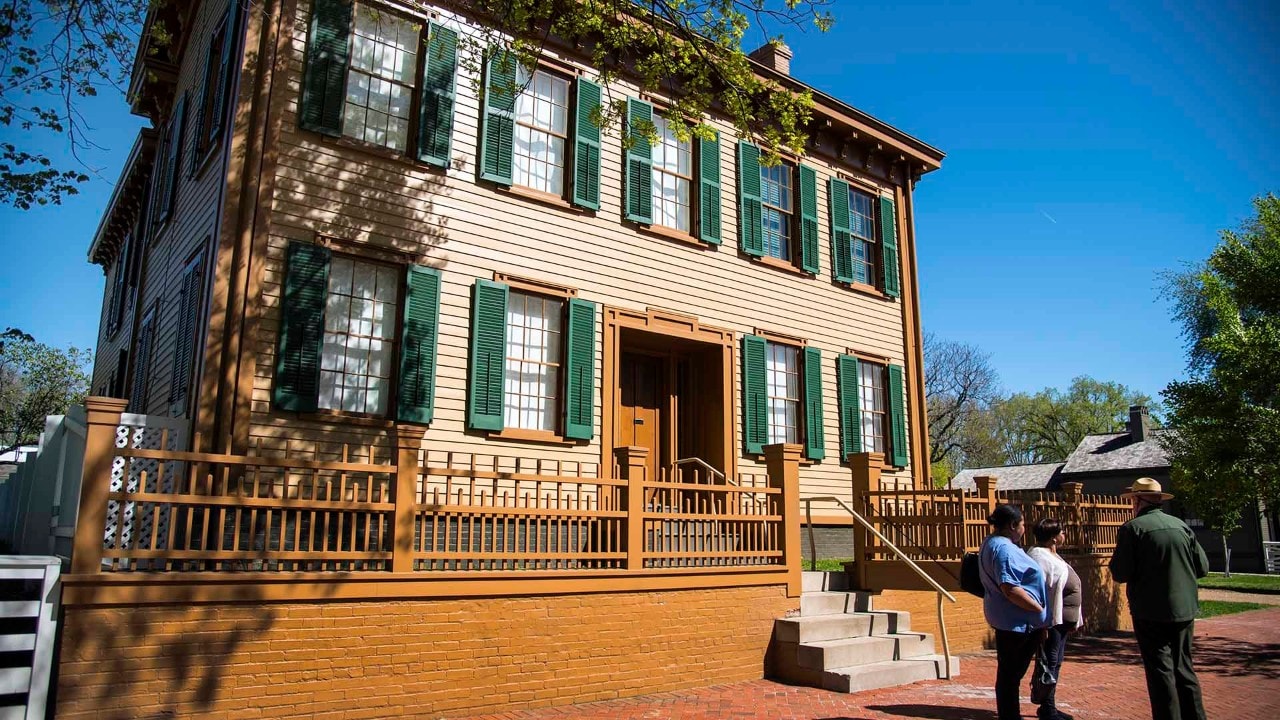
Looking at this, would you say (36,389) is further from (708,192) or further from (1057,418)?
(1057,418)

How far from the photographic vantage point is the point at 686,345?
13961 millimetres

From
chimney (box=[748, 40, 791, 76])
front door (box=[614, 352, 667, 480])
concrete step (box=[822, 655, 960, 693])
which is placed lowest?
concrete step (box=[822, 655, 960, 693])

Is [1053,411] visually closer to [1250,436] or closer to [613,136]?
[1250,436]

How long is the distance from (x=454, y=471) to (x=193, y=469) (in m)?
2.09

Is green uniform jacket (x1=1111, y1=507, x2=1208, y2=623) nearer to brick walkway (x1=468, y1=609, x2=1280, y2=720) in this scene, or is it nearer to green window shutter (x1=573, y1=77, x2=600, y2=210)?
brick walkway (x1=468, y1=609, x2=1280, y2=720)

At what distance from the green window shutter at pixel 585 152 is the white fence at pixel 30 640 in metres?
8.19

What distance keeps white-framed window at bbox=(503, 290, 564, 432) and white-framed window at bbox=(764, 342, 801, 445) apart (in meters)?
4.20

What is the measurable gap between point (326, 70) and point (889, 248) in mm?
11354

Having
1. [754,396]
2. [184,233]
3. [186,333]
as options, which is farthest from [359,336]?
[754,396]

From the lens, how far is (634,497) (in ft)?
29.3

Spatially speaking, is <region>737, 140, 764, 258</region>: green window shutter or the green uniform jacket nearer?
the green uniform jacket

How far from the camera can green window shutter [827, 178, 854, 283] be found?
1628 centimetres

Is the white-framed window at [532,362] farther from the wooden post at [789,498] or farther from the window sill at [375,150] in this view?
the wooden post at [789,498]

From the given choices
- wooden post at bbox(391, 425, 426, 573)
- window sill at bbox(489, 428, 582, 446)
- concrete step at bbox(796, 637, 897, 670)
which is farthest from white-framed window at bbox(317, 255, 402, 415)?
concrete step at bbox(796, 637, 897, 670)
